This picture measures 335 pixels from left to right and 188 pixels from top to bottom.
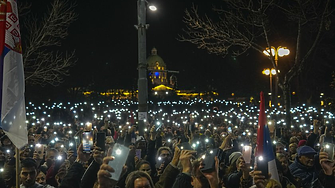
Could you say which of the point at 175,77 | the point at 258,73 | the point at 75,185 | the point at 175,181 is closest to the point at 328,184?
the point at 175,181

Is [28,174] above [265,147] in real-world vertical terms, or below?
below

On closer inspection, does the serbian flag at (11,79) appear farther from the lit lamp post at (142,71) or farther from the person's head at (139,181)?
the lit lamp post at (142,71)

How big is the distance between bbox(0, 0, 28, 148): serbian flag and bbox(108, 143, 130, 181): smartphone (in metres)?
1.14

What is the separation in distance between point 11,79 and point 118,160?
5.24ft

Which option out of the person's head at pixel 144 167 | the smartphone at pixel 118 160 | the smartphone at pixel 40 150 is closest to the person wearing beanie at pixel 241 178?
the person's head at pixel 144 167

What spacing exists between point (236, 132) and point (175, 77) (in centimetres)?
14296

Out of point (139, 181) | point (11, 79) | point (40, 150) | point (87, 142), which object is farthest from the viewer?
point (40, 150)

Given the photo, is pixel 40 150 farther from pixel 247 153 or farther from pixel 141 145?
pixel 247 153

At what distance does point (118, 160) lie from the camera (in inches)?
178

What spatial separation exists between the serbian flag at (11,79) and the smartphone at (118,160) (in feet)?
→ 3.73

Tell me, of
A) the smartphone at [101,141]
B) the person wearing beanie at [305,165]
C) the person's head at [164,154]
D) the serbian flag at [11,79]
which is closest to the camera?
the serbian flag at [11,79]

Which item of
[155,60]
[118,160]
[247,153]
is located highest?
[155,60]

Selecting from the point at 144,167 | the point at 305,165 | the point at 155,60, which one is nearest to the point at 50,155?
the point at 144,167

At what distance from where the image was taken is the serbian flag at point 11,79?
16.1 feet
